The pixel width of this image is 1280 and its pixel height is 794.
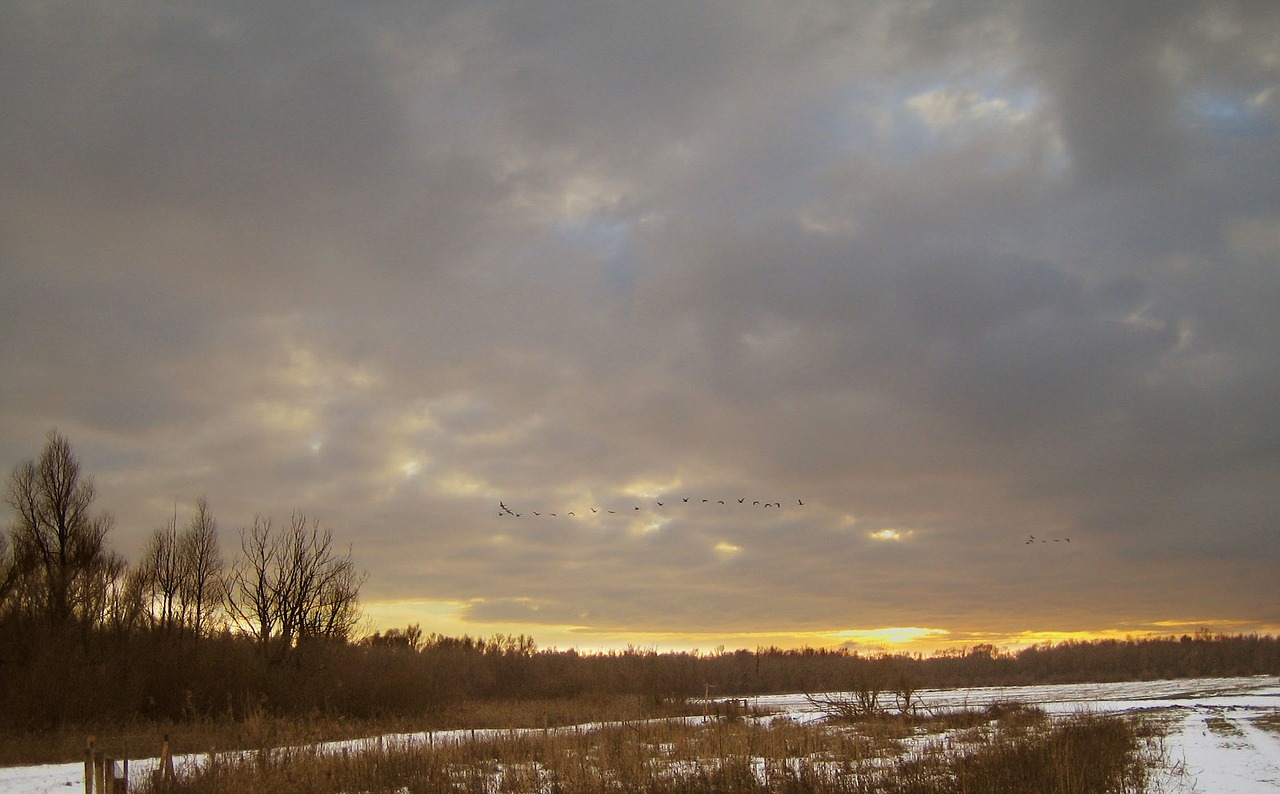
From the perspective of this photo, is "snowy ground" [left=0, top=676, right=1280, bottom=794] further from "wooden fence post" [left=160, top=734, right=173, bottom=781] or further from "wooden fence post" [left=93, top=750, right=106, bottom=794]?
"wooden fence post" [left=93, top=750, right=106, bottom=794]

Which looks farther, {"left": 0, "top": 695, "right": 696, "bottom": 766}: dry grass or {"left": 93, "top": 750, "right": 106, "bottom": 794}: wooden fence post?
{"left": 0, "top": 695, "right": 696, "bottom": 766}: dry grass

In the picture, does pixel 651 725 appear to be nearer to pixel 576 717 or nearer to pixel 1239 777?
pixel 576 717

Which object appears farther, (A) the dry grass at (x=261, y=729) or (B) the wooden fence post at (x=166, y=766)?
(A) the dry grass at (x=261, y=729)

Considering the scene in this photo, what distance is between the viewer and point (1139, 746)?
869 inches

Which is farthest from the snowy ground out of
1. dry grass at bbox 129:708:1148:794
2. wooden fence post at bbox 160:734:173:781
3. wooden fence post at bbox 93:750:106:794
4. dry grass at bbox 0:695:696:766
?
wooden fence post at bbox 93:750:106:794

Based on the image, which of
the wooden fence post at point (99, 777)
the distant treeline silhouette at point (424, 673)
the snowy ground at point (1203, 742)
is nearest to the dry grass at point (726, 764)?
the wooden fence post at point (99, 777)

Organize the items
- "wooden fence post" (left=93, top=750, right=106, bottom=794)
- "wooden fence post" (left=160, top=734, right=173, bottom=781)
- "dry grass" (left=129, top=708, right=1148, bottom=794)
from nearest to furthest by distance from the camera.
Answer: "wooden fence post" (left=93, top=750, right=106, bottom=794) < "dry grass" (left=129, top=708, right=1148, bottom=794) < "wooden fence post" (left=160, top=734, right=173, bottom=781)

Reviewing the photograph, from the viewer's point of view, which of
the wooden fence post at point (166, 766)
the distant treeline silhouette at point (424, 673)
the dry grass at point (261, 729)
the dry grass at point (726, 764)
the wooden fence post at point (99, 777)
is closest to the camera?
the wooden fence post at point (99, 777)

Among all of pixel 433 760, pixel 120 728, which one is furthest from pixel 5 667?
pixel 433 760

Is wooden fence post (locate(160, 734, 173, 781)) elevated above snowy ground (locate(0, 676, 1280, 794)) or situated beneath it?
elevated above

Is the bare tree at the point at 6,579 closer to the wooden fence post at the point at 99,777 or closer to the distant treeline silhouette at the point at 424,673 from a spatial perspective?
the distant treeline silhouette at the point at 424,673

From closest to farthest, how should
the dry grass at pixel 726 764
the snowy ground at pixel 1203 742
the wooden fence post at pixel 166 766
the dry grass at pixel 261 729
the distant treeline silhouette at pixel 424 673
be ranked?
the dry grass at pixel 726 764 → the wooden fence post at pixel 166 766 → the snowy ground at pixel 1203 742 → the dry grass at pixel 261 729 → the distant treeline silhouette at pixel 424 673

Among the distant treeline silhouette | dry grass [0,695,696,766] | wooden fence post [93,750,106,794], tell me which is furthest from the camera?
the distant treeline silhouette

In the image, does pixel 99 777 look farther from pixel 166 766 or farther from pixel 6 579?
pixel 6 579
